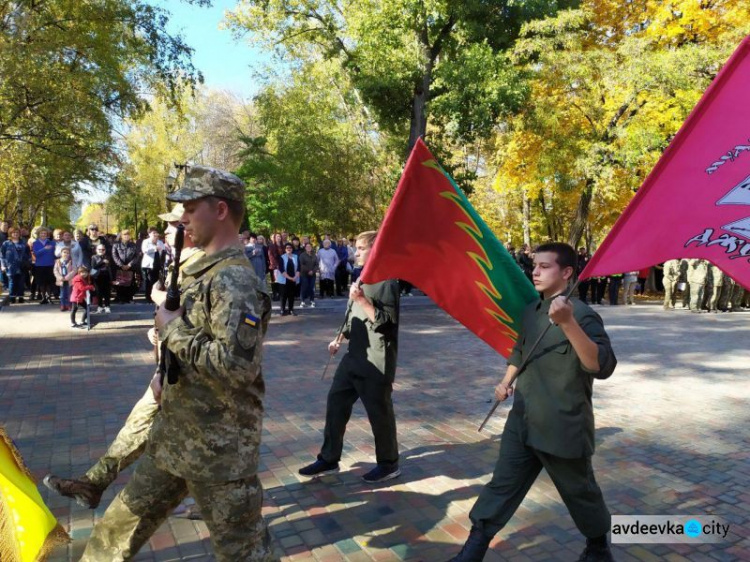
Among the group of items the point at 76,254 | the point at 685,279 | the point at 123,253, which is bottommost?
the point at 685,279

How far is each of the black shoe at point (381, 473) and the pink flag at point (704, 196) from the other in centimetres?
251

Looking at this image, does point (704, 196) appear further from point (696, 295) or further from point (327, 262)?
point (696, 295)

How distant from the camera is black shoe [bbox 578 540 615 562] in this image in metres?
3.34

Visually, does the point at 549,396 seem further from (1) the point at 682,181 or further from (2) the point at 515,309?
(1) the point at 682,181

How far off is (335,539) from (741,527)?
2.69m

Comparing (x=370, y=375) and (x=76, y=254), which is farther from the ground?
(x=76, y=254)

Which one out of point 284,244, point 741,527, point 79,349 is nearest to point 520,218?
point 284,244

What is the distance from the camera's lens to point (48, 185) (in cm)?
2495

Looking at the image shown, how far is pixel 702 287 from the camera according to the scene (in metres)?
17.7

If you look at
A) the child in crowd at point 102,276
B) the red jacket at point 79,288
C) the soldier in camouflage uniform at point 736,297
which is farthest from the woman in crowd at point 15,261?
the soldier in camouflage uniform at point 736,297

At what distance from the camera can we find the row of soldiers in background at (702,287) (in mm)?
17641

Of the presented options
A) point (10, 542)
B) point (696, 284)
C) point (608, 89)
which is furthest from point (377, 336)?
point (608, 89)

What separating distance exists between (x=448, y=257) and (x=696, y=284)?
16422mm

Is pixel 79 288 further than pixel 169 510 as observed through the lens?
Yes
